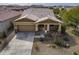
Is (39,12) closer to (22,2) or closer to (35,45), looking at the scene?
(22,2)

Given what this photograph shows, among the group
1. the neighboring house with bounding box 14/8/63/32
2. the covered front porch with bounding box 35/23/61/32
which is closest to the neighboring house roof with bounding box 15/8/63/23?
the neighboring house with bounding box 14/8/63/32

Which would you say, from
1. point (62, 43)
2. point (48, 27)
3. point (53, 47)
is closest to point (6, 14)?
point (48, 27)

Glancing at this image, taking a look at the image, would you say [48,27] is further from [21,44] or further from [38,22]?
Result: [21,44]

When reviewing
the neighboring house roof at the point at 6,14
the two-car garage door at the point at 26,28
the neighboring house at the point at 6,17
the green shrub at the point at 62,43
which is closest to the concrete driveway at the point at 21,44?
the two-car garage door at the point at 26,28

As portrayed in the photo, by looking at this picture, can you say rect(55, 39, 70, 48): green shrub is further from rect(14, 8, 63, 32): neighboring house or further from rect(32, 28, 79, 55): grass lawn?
rect(14, 8, 63, 32): neighboring house

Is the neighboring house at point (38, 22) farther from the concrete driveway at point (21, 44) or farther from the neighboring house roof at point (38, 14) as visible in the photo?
the concrete driveway at point (21, 44)

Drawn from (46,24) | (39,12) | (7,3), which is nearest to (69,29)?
(46,24)
